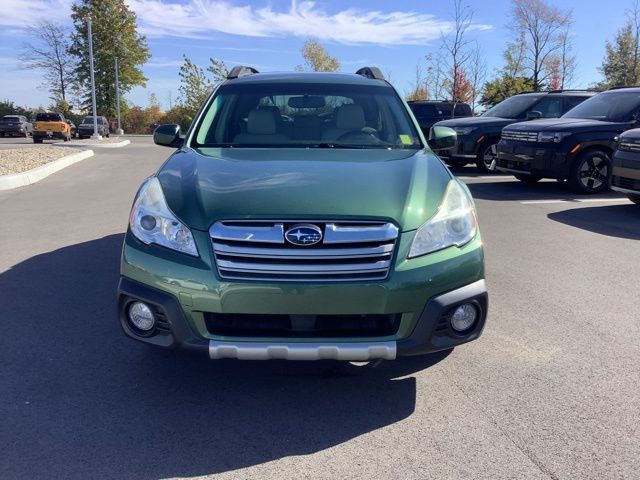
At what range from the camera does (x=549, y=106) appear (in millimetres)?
14930

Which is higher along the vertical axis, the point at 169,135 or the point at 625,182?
the point at 169,135

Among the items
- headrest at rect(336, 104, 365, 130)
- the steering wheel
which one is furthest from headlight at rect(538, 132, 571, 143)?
the steering wheel

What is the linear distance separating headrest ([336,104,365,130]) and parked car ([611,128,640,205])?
578 centimetres

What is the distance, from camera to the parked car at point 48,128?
3516 cm

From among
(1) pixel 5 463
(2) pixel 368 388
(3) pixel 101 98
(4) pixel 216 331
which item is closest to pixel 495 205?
(2) pixel 368 388

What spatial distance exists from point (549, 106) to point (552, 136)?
458 cm

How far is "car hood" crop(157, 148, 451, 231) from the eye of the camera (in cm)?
309

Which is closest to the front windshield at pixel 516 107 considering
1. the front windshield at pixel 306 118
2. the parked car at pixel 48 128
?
the front windshield at pixel 306 118

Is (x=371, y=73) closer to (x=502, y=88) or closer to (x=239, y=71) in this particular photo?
(x=239, y=71)

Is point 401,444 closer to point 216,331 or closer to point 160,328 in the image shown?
point 216,331

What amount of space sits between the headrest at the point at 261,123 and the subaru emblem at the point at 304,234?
177 centimetres

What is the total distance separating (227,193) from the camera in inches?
128

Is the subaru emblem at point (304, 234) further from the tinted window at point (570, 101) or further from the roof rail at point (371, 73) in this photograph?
the tinted window at point (570, 101)

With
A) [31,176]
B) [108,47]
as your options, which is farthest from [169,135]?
[108,47]
